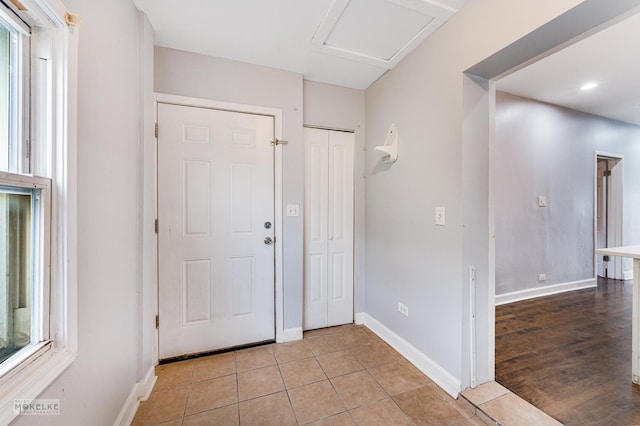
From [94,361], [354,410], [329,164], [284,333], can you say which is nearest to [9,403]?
[94,361]

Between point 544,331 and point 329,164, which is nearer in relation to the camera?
point 544,331

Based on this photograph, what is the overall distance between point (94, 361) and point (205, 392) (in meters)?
0.77

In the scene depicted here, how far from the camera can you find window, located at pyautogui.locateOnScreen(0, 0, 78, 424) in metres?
0.77

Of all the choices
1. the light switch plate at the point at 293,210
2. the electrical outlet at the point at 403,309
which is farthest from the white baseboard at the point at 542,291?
the light switch plate at the point at 293,210

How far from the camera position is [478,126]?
156 centimetres

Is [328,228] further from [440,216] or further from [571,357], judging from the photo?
[571,357]

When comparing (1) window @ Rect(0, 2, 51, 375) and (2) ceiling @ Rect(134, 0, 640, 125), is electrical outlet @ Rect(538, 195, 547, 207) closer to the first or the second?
(2) ceiling @ Rect(134, 0, 640, 125)

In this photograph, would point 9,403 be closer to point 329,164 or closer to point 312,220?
point 312,220

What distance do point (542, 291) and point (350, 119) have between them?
3335 mm

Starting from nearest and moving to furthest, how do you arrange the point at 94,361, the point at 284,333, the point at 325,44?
1. the point at 94,361
2. the point at 325,44
3. the point at 284,333

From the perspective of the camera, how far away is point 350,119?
8.36ft

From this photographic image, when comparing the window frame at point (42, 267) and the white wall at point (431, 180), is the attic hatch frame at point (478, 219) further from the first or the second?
the window frame at point (42, 267)

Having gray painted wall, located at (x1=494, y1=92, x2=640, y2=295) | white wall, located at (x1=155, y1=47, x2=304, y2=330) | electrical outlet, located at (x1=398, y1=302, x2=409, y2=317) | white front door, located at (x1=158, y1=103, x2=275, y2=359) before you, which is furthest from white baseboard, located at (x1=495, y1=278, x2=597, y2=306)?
white front door, located at (x1=158, y1=103, x2=275, y2=359)

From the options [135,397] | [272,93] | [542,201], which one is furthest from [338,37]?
[542,201]
